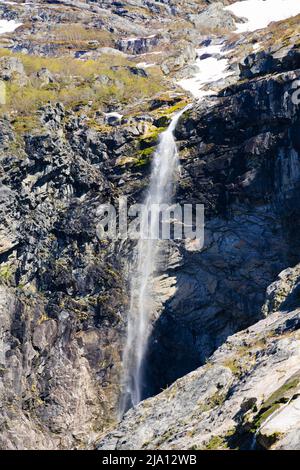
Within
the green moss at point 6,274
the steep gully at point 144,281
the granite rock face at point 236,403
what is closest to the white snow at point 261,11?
the steep gully at point 144,281

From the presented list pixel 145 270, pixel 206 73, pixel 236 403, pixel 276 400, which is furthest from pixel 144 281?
pixel 206 73

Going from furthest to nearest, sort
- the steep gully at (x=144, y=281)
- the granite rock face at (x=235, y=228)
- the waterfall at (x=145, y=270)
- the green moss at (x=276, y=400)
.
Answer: the waterfall at (x=145, y=270) < the steep gully at (x=144, y=281) < the granite rock face at (x=235, y=228) < the green moss at (x=276, y=400)

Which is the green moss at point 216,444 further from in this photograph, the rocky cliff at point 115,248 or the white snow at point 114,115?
the white snow at point 114,115

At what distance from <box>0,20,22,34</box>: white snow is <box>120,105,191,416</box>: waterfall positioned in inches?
3164

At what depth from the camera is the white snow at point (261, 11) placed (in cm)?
11956

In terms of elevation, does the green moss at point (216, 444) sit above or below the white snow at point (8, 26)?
below

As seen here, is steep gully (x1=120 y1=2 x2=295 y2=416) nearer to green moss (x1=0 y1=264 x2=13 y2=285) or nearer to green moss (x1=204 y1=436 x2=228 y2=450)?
green moss (x1=0 y1=264 x2=13 y2=285)

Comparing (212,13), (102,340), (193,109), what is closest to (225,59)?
(212,13)

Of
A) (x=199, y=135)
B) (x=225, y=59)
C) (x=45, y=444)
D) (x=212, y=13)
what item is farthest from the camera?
(x=212, y=13)

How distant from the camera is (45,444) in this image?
42.6 meters

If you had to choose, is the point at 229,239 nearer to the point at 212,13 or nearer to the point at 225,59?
the point at 225,59

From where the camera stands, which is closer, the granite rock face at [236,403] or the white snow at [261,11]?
the granite rock face at [236,403]

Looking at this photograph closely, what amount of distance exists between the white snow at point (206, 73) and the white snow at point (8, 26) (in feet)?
124

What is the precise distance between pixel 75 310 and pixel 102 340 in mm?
2995
